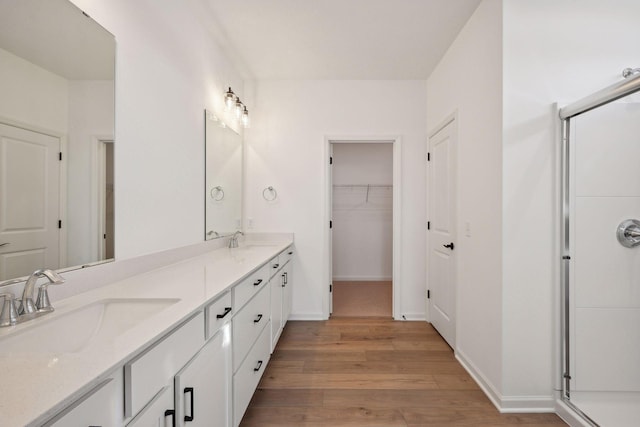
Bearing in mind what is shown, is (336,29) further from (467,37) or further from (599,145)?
(599,145)

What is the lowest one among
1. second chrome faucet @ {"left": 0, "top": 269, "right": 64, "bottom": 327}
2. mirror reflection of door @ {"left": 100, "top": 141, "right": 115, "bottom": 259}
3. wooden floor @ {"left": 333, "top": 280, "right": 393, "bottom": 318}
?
wooden floor @ {"left": 333, "top": 280, "right": 393, "bottom": 318}

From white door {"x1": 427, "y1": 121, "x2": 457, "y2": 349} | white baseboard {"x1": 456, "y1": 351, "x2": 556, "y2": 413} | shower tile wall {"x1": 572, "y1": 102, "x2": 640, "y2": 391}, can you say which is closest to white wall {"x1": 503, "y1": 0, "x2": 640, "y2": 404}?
white baseboard {"x1": 456, "y1": 351, "x2": 556, "y2": 413}

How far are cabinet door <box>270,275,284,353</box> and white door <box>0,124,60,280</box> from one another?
1456 mm

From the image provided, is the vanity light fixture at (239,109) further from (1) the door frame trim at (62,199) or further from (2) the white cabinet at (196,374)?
(1) the door frame trim at (62,199)

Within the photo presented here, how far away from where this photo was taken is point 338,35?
2.53 metres

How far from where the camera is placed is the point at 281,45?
2.68 metres

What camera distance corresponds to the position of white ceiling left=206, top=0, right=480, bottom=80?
7.18ft

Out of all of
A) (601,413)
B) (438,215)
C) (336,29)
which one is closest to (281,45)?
(336,29)

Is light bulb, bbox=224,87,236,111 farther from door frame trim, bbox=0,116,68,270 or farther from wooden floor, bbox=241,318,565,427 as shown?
wooden floor, bbox=241,318,565,427

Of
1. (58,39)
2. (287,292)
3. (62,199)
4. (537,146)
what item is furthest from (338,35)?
(287,292)

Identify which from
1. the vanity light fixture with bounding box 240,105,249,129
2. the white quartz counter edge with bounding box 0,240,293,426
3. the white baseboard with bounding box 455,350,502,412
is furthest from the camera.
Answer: the vanity light fixture with bounding box 240,105,249,129

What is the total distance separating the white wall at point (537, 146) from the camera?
1815 millimetres

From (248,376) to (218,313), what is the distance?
0.64 meters

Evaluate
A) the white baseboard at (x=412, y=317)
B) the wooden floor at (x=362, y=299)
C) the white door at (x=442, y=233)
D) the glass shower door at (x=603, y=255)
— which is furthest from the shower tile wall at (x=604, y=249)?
the wooden floor at (x=362, y=299)
